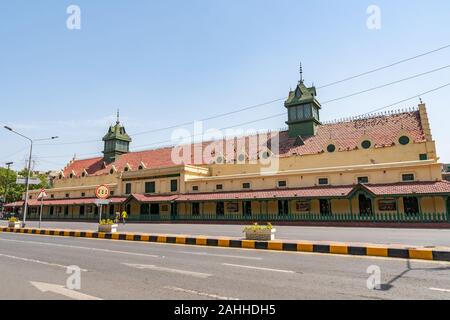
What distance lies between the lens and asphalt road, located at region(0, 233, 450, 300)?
527cm

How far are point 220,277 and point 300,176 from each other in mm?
24538

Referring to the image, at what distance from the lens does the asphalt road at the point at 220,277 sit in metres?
5.27

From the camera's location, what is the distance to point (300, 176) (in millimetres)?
29922

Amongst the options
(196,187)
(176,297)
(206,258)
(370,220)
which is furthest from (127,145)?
(176,297)

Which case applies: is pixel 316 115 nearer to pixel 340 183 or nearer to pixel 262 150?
pixel 262 150

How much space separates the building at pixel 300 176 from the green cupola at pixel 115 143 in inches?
228

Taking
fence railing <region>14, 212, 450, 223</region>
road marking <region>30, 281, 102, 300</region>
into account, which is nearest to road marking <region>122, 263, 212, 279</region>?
road marking <region>30, 281, 102, 300</region>

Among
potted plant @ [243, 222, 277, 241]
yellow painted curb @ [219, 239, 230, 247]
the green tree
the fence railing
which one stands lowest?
yellow painted curb @ [219, 239, 230, 247]

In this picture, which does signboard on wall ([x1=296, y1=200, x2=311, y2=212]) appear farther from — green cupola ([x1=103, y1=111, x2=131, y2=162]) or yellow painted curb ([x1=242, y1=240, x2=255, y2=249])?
green cupola ([x1=103, y1=111, x2=131, y2=162])

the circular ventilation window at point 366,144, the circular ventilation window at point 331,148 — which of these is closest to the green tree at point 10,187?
the circular ventilation window at point 331,148

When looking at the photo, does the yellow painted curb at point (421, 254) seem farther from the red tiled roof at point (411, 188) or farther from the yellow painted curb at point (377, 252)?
the red tiled roof at point (411, 188)

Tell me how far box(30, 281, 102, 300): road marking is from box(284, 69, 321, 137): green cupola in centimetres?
3305

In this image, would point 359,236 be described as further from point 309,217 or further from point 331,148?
point 331,148
